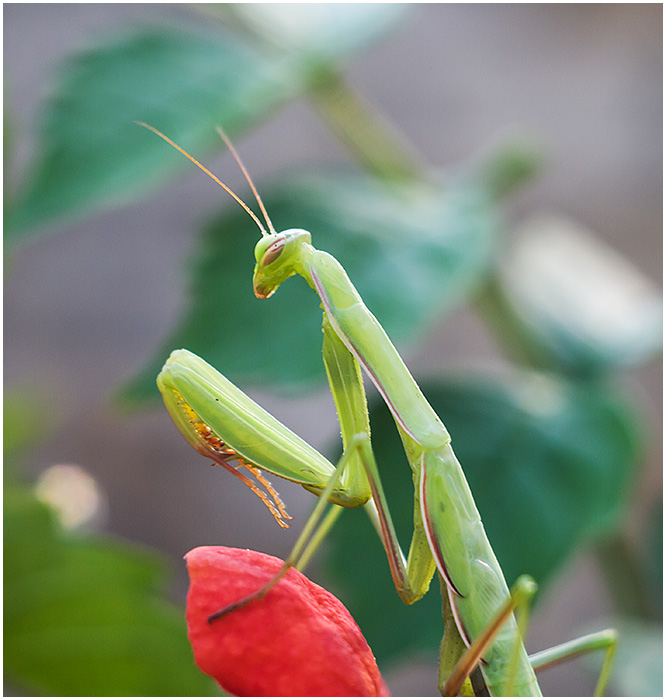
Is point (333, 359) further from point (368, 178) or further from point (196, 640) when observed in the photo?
point (368, 178)

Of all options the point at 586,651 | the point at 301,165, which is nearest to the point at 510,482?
the point at 586,651

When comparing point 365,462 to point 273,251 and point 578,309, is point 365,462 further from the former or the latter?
point 578,309

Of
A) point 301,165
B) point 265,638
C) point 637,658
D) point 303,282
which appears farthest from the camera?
point 301,165

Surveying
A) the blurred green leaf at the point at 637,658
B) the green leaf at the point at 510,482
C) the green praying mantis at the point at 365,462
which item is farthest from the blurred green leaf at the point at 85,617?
the blurred green leaf at the point at 637,658

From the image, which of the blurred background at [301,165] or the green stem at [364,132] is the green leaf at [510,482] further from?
the blurred background at [301,165]

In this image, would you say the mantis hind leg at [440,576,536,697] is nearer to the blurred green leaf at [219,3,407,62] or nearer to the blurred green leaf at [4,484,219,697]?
the blurred green leaf at [4,484,219,697]

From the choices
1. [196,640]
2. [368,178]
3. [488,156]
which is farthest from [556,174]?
[196,640]
